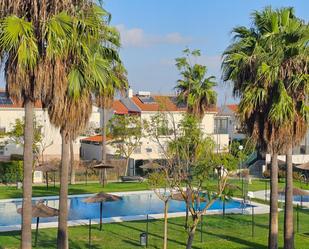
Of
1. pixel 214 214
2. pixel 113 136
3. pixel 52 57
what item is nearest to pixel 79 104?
pixel 52 57

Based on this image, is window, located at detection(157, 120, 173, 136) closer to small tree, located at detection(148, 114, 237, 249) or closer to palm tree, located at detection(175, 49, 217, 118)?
small tree, located at detection(148, 114, 237, 249)

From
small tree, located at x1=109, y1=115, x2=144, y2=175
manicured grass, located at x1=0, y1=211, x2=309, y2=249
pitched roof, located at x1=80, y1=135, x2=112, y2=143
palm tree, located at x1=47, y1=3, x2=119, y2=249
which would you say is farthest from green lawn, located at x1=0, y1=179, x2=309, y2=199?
palm tree, located at x1=47, y1=3, x2=119, y2=249

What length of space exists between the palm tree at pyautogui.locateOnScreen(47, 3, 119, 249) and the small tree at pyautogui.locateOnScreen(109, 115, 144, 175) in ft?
98.0

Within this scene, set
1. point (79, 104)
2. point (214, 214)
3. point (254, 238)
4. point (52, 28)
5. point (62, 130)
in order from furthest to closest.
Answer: point (214, 214) < point (254, 238) < point (62, 130) < point (79, 104) < point (52, 28)

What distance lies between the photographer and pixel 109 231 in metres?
23.0

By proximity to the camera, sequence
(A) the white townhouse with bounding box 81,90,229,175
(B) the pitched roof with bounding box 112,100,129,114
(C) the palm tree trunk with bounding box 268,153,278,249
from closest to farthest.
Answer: (C) the palm tree trunk with bounding box 268,153,278,249 → (A) the white townhouse with bounding box 81,90,229,175 → (B) the pitched roof with bounding box 112,100,129,114

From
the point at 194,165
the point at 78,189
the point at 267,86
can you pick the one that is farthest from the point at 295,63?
the point at 78,189

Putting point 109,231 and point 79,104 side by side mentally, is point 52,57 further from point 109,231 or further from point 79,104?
point 109,231

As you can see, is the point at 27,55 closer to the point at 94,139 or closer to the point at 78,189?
the point at 78,189

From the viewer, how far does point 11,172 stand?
40156mm

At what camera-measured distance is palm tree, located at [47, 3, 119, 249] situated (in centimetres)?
1272

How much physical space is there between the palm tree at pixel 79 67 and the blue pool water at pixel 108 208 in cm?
1188

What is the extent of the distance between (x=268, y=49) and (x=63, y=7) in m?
8.49

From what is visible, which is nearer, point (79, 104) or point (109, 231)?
point (79, 104)
